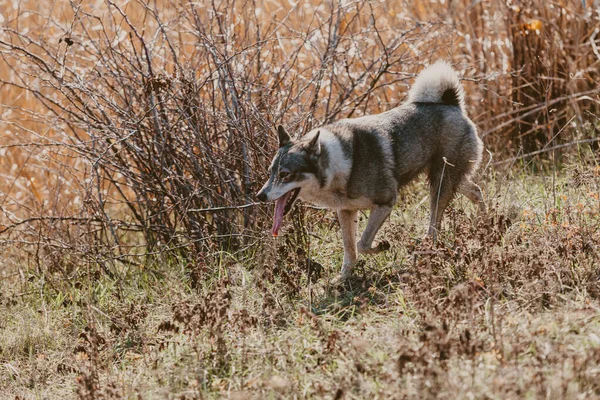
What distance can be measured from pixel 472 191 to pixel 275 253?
5.89 feet

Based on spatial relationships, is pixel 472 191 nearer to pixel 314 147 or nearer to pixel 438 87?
pixel 438 87

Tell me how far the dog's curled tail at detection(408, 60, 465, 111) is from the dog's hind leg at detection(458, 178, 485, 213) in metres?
0.56

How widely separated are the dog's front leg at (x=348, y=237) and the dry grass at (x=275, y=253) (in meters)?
0.14

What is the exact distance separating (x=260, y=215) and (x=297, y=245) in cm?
38

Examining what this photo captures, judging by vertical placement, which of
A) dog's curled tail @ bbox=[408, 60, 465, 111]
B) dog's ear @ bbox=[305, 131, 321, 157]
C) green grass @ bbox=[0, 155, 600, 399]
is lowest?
green grass @ bbox=[0, 155, 600, 399]

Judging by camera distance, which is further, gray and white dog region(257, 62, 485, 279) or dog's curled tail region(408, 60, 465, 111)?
dog's curled tail region(408, 60, 465, 111)

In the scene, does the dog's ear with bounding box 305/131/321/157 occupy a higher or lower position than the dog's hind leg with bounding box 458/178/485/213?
higher

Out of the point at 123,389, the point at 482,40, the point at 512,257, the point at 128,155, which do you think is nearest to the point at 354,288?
the point at 512,257

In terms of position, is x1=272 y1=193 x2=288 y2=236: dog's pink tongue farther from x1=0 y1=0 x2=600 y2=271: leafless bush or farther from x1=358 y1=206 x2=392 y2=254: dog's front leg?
x1=358 y1=206 x2=392 y2=254: dog's front leg

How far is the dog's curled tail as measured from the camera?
6.02 meters

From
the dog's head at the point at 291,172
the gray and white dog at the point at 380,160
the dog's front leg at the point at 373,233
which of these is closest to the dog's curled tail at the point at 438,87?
the gray and white dog at the point at 380,160

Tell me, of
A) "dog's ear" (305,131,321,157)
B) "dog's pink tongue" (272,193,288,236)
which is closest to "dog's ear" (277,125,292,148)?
"dog's ear" (305,131,321,157)

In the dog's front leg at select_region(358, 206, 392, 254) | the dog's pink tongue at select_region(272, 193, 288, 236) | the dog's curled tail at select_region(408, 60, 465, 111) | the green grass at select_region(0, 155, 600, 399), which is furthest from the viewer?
the dog's curled tail at select_region(408, 60, 465, 111)

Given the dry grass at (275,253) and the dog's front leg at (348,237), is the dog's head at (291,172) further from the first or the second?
the dog's front leg at (348,237)
